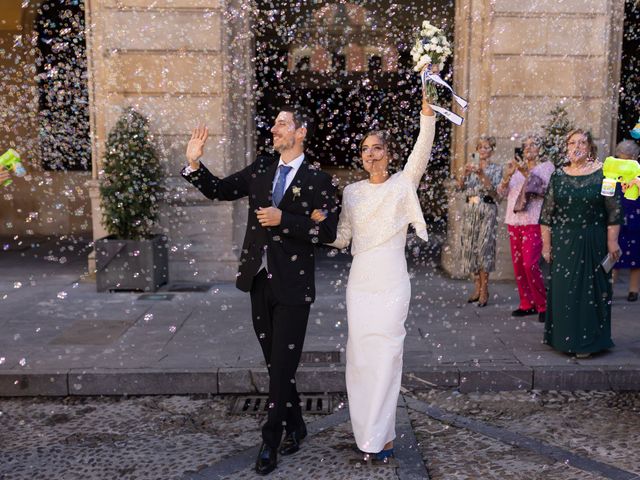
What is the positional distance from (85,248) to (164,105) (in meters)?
4.10

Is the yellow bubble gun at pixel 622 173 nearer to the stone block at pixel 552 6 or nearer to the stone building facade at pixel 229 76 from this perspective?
the stone building facade at pixel 229 76

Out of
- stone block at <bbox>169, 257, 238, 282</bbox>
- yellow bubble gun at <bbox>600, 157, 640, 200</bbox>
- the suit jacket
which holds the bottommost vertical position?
stone block at <bbox>169, 257, 238, 282</bbox>

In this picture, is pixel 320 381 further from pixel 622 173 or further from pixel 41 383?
pixel 622 173

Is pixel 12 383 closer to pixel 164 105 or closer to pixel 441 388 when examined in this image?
pixel 441 388

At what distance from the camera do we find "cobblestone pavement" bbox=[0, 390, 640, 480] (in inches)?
151

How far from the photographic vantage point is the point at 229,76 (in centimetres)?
861

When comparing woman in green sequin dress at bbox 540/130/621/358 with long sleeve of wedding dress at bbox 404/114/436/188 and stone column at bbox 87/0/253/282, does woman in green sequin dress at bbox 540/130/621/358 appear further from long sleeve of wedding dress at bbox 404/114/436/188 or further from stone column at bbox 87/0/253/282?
stone column at bbox 87/0/253/282

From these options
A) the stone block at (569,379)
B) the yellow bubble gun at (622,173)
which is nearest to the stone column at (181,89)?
the stone block at (569,379)

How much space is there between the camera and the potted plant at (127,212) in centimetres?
816

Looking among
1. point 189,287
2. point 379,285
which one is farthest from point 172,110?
point 379,285

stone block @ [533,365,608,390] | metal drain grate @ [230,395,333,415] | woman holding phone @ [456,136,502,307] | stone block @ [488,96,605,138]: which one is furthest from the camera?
stone block @ [488,96,605,138]

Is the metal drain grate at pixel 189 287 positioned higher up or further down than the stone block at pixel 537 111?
further down

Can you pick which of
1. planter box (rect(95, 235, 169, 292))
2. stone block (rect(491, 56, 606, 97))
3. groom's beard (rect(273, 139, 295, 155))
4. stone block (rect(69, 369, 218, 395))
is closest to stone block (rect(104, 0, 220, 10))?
planter box (rect(95, 235, 169, 292))

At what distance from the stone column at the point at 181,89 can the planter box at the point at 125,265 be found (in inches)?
28.3
